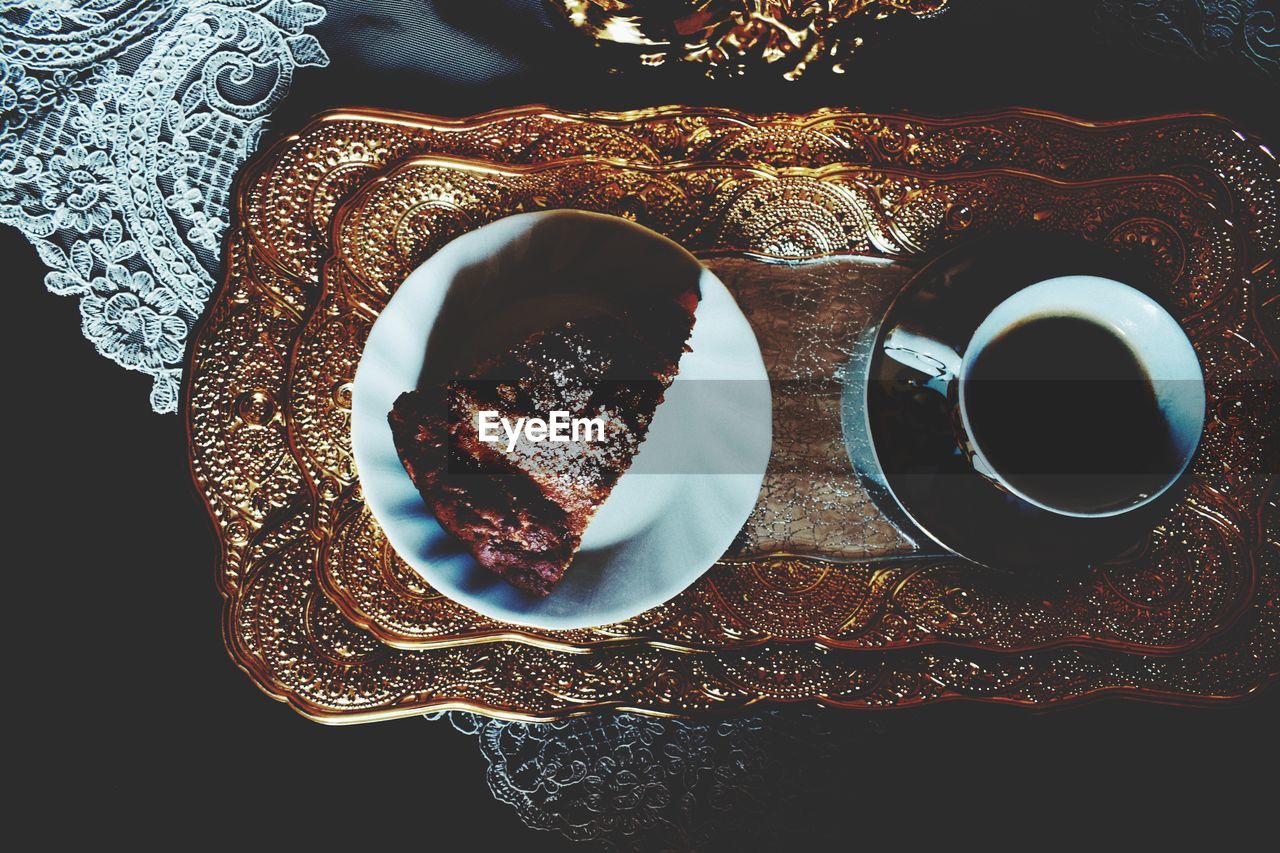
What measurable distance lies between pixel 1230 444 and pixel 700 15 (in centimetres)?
60

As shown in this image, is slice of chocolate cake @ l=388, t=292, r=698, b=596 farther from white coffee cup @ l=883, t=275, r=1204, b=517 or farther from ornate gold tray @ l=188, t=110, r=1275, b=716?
white coffee cup @ l=883, t=275, r=1204, b=517

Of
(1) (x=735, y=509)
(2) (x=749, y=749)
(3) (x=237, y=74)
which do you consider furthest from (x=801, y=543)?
(3) (x=237, y=74)

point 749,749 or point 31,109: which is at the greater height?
point 31,109

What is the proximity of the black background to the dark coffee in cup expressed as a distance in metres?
0.27

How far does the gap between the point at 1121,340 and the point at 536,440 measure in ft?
1.43

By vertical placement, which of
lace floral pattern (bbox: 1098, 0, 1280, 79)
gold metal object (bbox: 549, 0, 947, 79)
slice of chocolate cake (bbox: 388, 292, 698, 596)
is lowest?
slice of chocolate cake (bbox: 388, 292, 698, 596)

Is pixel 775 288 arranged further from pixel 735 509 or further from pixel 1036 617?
pixel 1036 617

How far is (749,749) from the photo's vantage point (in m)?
0.66

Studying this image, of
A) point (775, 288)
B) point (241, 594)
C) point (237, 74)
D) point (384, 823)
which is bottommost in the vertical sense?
point (384, 823)

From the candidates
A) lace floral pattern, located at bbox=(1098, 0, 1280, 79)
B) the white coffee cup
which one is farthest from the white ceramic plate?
lace floral pattern, located at bbox=(1098, 0, 1280, 79)

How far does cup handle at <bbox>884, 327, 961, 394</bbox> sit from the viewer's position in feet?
1.64

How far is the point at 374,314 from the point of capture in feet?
2.00

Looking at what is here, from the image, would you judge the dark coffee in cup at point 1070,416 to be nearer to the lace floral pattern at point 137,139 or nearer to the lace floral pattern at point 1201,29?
the lace floral pattern at point 1201,29

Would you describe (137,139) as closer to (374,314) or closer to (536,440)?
(374,314)
